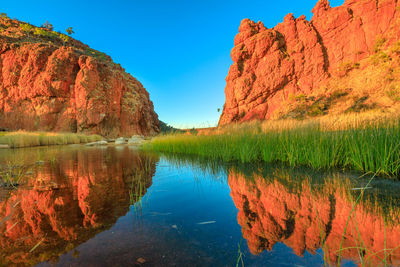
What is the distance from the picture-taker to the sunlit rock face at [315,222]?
1330 mm

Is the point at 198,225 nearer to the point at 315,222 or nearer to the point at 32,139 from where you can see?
the point at 315,222

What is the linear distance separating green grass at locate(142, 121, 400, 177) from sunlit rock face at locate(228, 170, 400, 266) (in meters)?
1.52

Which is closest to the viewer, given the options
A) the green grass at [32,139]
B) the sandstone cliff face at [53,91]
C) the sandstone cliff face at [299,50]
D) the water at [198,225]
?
the water at [198,225]

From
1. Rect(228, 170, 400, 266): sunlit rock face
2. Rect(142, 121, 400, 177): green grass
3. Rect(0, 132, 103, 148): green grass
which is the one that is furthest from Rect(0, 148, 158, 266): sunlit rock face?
Rect(0, 132, 103, 148): green grass

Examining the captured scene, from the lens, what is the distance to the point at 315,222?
1.70m

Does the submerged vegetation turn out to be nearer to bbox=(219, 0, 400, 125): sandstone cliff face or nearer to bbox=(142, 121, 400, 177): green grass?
bbox=(142, 121, 400, 177): green grass

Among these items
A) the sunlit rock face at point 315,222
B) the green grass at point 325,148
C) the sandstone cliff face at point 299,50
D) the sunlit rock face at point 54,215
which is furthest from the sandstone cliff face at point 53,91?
the sunlit rock face at point 315,222

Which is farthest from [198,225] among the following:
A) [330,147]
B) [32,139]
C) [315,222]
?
[32,139]

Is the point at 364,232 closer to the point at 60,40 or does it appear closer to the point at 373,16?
the point at 373,16

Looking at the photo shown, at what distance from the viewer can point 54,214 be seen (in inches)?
74.8

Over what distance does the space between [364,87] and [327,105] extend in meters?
4.42

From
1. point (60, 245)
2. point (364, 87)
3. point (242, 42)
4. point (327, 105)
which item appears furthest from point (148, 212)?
point (242, 42)

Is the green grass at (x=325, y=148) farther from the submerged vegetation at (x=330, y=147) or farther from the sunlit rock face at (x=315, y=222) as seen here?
the sunlit rock face at (x=315, y=222)

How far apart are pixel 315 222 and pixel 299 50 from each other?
35.5 metres
